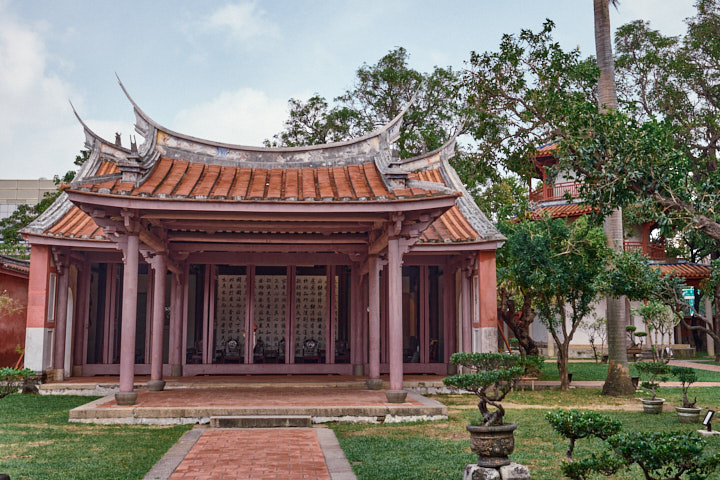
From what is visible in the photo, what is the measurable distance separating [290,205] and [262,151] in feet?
9.04

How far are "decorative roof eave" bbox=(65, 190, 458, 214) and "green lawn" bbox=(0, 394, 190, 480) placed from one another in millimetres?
3674

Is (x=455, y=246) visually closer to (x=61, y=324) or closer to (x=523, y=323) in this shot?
(x=523, y=323)

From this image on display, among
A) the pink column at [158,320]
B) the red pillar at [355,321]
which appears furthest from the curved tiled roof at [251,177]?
the pink column at [158,320]

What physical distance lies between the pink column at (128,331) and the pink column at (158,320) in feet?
5.62

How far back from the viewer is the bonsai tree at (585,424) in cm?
543

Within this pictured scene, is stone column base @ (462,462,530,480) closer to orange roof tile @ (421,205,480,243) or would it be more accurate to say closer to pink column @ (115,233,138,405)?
pink column @ (115,233,138,405)

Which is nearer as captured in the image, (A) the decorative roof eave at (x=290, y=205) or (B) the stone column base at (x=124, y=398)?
(A) the decorative roof eave at (x=290, y=205)

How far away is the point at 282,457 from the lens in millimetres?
8094

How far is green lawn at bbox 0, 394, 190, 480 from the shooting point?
24.3 feet

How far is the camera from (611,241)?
1549cm

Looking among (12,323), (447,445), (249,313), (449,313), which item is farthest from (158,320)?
(12,323)

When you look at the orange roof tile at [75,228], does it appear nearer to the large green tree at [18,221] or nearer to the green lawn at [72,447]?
the green lawn at [72,447]

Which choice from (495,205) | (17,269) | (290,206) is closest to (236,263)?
(290,206)

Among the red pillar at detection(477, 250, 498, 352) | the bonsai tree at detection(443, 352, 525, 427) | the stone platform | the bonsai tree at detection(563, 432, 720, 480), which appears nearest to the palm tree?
the red pillar at detection(477, 250, 498, 352)
